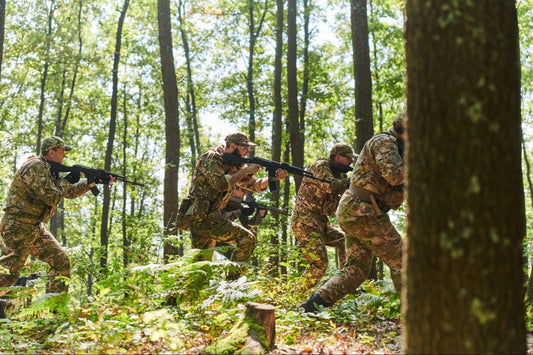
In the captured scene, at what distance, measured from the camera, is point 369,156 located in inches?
220

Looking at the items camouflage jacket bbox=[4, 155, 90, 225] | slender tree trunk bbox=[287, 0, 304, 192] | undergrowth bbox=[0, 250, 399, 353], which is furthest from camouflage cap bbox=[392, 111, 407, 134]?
slender tree trunk bbox=[287, 0, 304, 192]

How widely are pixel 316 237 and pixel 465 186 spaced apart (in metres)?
5.99

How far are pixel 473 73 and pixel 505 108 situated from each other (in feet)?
0.72

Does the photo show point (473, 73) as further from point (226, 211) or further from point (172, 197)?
point (172, 197)

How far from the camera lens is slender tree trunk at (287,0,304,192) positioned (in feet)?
41.7

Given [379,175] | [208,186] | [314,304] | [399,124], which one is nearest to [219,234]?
[208,186]

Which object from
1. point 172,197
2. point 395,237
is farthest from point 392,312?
point 172,197

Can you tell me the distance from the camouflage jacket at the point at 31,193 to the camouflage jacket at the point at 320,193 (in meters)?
4.19

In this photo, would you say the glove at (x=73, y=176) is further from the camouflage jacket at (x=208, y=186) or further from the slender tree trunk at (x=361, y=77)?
the slender tree trunk at (x=361, y=77)

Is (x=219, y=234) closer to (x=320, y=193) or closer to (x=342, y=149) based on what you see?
(x=320, y=193)

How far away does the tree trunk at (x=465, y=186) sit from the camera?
1.93m

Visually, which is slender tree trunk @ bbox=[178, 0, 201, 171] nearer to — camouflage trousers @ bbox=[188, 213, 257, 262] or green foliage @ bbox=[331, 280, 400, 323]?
camouflage trousers @ bbox=[188, 213, 257, 262]

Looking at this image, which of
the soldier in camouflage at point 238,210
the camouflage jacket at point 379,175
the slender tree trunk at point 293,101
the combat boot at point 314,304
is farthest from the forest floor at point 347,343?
the slender tree trunk at point 293,101

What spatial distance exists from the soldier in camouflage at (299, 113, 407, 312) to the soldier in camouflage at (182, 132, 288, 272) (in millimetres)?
2009
